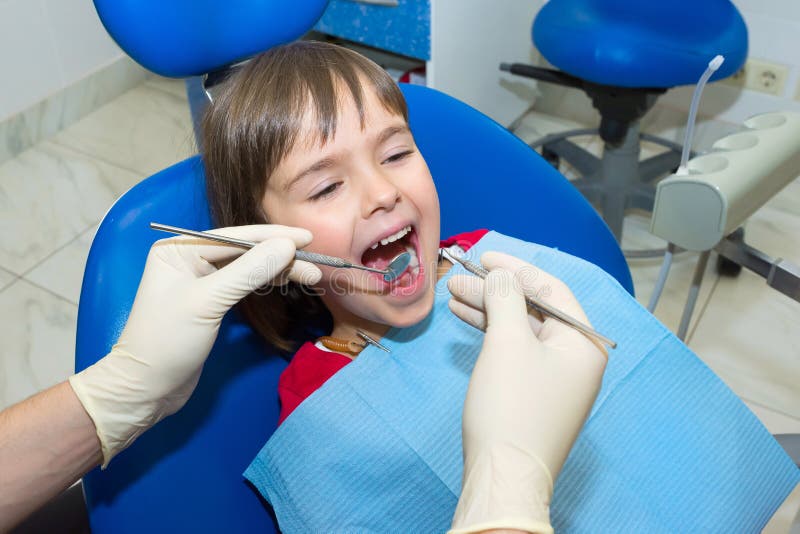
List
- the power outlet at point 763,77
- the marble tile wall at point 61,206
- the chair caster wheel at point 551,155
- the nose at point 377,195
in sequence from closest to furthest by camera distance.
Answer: the nose at point 377,195, the marble tile wall at point 61,206, the power outlet at point 763,77, the chair caster wheel at point 551,155

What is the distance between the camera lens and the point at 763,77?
91.6 inches

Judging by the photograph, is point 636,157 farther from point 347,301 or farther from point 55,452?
point 55,452

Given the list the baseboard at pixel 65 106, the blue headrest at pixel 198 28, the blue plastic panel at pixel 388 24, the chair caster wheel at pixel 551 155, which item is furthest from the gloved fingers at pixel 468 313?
the baseboard at pixel 65 106

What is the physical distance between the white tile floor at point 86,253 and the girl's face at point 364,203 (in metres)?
0.59

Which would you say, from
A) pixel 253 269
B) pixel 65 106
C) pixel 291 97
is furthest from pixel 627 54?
pixel 65 106

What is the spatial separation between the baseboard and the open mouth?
1.93m

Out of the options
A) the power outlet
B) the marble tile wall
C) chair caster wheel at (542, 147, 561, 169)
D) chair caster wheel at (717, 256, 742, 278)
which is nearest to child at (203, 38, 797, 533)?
the marble tile wall

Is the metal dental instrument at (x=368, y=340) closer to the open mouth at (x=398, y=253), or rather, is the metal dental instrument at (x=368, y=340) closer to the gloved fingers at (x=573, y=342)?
the open mouth at (x=398, y=253)

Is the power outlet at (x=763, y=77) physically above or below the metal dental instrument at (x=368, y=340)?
below

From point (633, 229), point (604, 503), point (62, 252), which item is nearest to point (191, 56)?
point (604, 503)

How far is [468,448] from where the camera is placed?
2.79ft

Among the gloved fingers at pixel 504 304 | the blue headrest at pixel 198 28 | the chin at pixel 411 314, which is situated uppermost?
A: the blue headrest at pixel 198 28

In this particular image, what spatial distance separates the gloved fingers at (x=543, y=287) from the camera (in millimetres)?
961

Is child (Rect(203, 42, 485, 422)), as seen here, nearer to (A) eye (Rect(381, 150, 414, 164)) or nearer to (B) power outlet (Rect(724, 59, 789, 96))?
(A) eye (Rect(381, 150, 414, 164))
